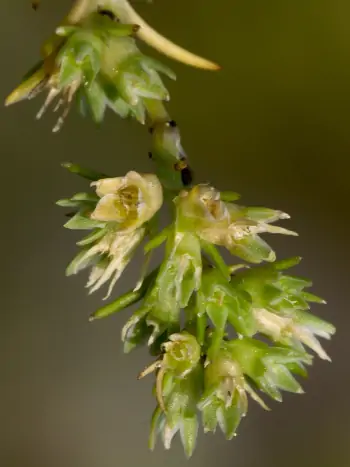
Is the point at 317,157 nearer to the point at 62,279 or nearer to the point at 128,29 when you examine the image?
the point at 62,279

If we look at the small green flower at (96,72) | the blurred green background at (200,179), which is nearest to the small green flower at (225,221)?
the small green flower at (96,72)

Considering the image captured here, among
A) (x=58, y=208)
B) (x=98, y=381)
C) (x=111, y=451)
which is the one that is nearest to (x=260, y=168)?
(x=58, y=208)

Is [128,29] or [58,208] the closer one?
[128,29]

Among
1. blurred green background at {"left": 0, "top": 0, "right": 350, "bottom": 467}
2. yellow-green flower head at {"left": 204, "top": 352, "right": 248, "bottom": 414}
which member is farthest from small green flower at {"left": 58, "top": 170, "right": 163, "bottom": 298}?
blurred green background at {"left": 0, "top": 0, "right": 350, "bottom": 467}

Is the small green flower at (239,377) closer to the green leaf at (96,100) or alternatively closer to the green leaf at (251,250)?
the green leaf at (251,250)

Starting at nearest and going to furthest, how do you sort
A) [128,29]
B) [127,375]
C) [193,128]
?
[128,29]
[193,128]
[127,375]

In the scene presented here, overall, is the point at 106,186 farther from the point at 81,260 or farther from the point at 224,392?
the point at 224,392
